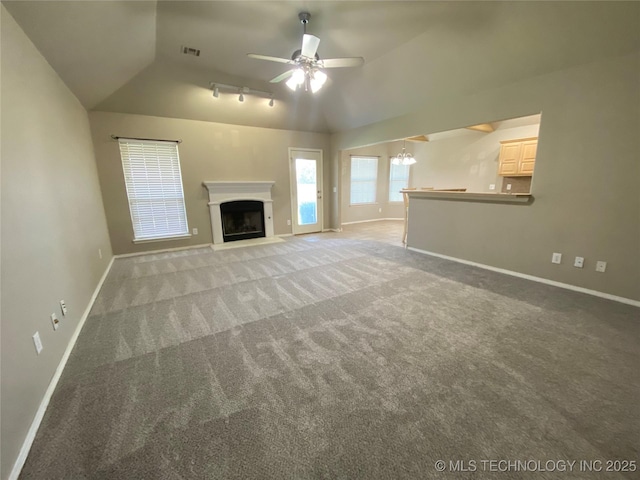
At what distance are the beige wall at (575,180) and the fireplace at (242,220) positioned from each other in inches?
159

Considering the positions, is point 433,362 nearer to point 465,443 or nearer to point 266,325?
point 465,443

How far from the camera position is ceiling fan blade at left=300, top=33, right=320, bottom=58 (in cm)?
239

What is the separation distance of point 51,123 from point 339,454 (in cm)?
355

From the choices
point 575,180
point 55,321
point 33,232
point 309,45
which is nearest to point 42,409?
point 55,321

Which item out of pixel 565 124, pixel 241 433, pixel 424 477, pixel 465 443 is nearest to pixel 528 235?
pixel 565 124

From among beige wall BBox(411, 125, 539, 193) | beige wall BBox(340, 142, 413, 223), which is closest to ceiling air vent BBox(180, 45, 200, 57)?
beige wall BBox(340, 142, 413, 223)

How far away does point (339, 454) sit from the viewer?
3.98 feet

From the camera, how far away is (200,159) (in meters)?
4.95

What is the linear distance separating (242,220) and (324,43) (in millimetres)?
3621

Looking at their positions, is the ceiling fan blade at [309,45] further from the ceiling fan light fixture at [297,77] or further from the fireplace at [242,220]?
the fireplace at [242,220]

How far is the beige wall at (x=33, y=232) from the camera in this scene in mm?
1321

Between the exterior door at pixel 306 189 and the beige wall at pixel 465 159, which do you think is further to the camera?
the exterior door at pixel 306 189

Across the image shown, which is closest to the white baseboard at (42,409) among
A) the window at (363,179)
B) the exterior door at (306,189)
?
the exterior door at (306,189)

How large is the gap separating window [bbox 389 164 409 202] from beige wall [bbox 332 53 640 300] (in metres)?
4.27
